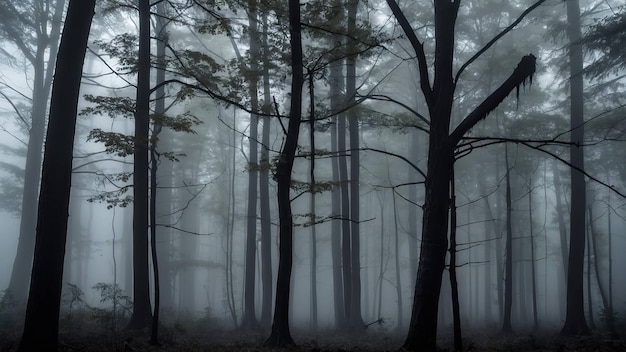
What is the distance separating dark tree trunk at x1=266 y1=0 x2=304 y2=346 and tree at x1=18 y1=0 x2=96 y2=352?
382 centimetres

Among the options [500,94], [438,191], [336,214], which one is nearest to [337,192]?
[336,214]

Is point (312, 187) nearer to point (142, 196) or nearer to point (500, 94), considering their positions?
point (500, 94)

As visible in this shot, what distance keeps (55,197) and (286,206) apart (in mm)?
4110

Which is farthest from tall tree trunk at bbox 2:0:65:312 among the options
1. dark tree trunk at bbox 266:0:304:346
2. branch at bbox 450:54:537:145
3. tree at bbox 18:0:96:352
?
branch at bbox 450:54:537:145

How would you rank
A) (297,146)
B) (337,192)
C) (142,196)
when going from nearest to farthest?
(297,146) < (142,196) < (337,192)

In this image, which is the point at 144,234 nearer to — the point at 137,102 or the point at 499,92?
the point at 137,102

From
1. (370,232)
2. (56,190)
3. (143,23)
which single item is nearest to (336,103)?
(143,23)

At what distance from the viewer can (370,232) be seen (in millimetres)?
40906

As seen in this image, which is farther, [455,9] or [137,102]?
[137,102]

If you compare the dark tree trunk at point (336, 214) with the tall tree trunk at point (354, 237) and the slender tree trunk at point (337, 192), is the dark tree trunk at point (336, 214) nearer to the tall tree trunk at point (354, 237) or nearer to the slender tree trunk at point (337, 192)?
the slender tree trunk at point (337, 192)

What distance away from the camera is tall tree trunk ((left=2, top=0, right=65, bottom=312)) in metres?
17.5

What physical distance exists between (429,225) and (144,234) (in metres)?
7.74

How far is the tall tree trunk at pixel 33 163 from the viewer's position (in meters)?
17.5

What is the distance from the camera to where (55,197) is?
6785 mm
